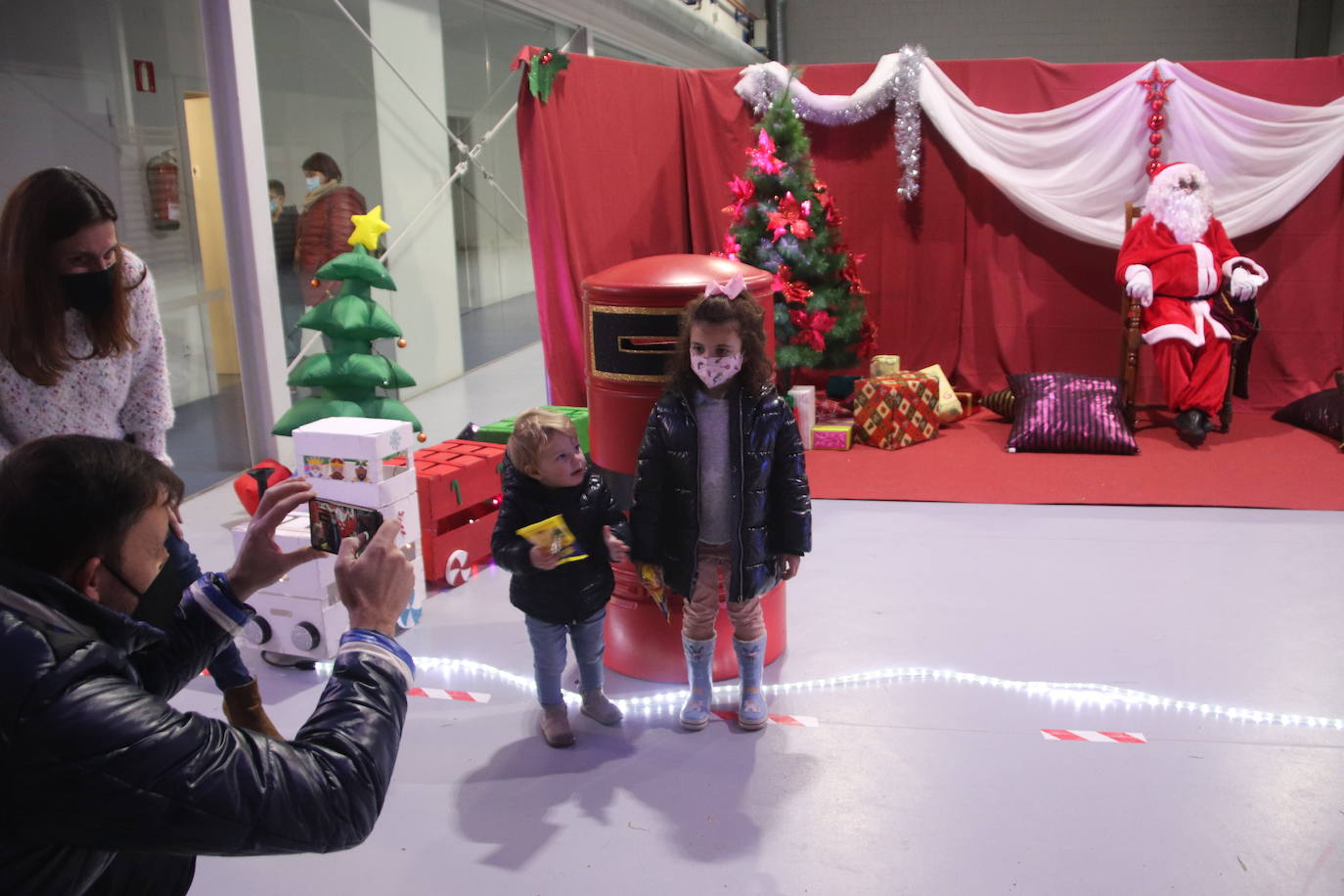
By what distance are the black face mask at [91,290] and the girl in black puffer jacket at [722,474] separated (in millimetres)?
1336

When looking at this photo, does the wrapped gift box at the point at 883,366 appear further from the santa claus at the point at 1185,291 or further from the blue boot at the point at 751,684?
the blue boot at the point at 751,684

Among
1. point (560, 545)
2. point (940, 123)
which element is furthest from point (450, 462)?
point (940, 123)

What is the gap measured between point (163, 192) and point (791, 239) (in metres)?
3.31

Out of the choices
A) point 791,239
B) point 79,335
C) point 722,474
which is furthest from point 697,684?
point 791,239

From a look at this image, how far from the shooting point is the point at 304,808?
1.22 metres

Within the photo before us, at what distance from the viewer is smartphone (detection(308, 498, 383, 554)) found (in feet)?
6.31

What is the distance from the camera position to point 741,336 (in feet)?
9.50

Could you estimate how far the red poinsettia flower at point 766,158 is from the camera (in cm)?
636

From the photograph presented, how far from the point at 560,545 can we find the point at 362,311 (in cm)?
269

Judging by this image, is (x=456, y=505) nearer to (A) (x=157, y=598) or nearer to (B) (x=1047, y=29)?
(A) (x=157, y=598)

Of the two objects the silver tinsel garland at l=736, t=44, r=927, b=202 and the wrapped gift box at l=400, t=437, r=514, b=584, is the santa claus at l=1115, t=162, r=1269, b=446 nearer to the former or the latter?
the silver tinsel garland at l=736, t=44, r=927, b=202

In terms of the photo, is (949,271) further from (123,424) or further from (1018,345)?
(123,424)

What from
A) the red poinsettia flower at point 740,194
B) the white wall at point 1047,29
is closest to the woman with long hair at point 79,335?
the red poinsettia flower at point 740,194

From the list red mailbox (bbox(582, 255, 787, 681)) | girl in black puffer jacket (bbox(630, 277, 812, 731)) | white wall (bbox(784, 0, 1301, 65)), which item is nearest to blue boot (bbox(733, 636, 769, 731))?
girl in black puffer jacket (bbox(630, 277, 812, 731))
